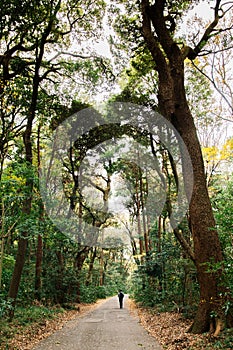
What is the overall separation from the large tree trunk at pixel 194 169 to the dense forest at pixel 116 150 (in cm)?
3

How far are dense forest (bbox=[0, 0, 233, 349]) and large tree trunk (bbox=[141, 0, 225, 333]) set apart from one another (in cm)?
3

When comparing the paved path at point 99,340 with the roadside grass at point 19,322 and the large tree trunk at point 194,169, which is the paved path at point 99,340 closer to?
the roadside grass at point 19,322

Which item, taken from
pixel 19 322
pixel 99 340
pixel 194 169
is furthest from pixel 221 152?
pixel 19 322

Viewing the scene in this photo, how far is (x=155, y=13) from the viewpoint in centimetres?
907

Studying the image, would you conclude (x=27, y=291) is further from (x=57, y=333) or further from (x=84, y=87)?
(x=84, y=87)

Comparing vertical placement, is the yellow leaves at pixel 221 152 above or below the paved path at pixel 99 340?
above

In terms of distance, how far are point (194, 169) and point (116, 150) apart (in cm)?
1005

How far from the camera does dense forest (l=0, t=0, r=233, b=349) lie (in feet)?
25.7

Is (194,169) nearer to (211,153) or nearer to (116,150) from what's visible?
(211,153)

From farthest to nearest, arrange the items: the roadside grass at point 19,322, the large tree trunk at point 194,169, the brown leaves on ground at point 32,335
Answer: the roadside grass at point 19,322 < the brown leaves on ground at point 32,335 < the large tree trunk at point 194,169

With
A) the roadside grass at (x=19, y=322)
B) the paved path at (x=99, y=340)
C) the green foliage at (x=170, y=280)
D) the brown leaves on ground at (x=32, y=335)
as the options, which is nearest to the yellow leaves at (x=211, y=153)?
the green foliage at (x=170, y=280)

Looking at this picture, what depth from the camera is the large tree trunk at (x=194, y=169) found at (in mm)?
7027

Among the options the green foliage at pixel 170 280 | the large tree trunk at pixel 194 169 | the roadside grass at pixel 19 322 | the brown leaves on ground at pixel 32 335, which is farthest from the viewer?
the green foliage at pixel 170 280

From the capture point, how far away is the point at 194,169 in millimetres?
7918
